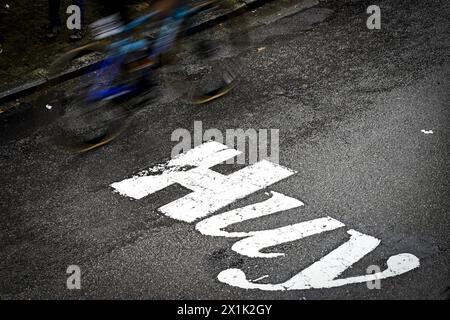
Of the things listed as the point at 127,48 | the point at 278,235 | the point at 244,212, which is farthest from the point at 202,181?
the point at 127,48

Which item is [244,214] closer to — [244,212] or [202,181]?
[244,212]

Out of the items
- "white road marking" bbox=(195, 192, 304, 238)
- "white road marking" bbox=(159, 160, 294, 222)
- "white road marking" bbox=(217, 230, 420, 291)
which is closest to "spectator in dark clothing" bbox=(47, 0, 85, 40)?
"white road marking" bbox=(159, 160, 294, 222)

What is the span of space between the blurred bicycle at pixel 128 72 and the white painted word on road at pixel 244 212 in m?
1.18

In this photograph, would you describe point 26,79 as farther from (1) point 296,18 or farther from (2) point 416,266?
(2) point 416,266

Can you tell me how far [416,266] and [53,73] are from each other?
5.26m

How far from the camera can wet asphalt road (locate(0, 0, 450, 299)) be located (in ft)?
20.4

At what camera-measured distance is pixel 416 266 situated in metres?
6.11

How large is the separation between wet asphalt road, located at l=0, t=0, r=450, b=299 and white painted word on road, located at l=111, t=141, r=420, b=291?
9cm

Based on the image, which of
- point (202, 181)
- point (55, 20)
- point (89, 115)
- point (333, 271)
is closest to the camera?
point (333, 271)

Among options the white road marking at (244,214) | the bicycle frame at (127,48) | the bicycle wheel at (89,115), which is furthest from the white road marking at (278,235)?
the bicycle frame at (127,48)

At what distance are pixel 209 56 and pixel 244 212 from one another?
3643 millimetres

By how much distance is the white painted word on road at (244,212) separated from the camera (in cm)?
611

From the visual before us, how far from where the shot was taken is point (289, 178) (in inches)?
293

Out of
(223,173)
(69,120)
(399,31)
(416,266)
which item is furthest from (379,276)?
(399,31)
